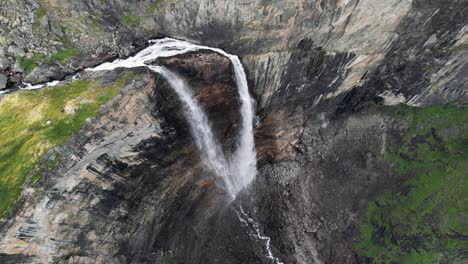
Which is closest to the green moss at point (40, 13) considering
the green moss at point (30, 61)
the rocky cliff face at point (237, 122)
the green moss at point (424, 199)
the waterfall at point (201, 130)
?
the rocky cliff face at point (237, 122)

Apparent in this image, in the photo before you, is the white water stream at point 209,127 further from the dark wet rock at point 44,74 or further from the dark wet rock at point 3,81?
the dark wet rock at point 3,81

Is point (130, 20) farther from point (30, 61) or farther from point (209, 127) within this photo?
point (209, 127)

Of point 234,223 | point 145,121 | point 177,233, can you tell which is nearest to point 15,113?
point 145,121

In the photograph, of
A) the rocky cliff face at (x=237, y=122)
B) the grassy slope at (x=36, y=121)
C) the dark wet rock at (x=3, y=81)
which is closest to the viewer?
the grassy slope at (x=36, y=121)

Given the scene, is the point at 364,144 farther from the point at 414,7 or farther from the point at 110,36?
the point at 110,36

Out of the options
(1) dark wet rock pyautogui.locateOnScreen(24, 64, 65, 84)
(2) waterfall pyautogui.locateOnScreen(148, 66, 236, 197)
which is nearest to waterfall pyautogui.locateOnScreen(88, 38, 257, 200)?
(2) waterfall pyautogui.locateOnScreen(148, 66, 236, 197)

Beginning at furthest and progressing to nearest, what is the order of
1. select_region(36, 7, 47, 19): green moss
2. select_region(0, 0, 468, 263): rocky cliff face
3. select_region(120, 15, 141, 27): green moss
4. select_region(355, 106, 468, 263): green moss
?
select_region(355, 106, 468, 263): green moss → select_region(120, 15, 141, 27): green moss → select_region(36, 7, 47, 19): green moss → select_region(0, 0, 468, 263): rocky cliff face

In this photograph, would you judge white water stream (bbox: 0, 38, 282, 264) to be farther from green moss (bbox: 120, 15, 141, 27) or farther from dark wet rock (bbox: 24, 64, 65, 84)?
green moss (bbox: 120, 15, 141, 27)
